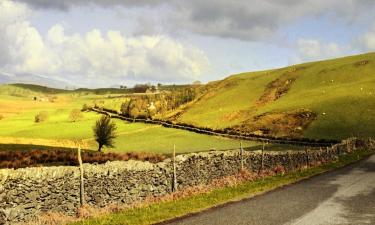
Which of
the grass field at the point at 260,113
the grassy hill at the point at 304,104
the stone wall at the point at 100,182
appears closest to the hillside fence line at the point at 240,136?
the grass field at the point at 260,113

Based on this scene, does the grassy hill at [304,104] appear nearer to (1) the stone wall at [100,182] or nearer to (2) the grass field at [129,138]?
(2) the grass field at [129,138]

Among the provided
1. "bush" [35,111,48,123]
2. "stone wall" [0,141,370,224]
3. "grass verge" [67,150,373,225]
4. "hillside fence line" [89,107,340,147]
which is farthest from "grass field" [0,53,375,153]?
"grass verge" [67,150,373,225]

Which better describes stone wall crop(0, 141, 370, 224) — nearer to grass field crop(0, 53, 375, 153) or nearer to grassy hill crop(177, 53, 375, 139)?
grass field crop(0, 53, 375, 153)

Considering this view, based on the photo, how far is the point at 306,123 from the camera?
386 feet

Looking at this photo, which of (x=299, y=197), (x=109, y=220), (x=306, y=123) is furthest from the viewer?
(x=306, y=123)

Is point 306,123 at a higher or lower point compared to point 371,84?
lower

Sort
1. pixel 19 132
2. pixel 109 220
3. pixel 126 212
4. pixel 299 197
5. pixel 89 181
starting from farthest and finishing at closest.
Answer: pixel 19 132 < pixel 299 197 < pixel 89 181 < pixel 126 212 < pixel 109 220

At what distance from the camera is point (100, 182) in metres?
25.6

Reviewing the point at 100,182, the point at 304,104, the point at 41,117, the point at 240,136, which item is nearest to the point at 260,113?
the point at 304,104

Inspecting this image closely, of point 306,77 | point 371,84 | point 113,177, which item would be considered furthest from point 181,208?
point 306,77

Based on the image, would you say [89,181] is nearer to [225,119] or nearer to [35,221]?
[35,221]

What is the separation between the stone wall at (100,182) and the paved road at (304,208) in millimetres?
A: 6067

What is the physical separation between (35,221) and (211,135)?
97.7 meters

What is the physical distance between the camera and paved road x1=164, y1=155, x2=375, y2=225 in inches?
816
